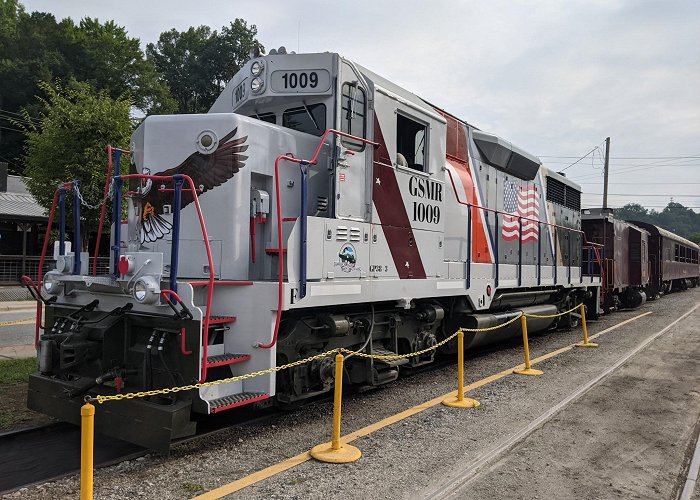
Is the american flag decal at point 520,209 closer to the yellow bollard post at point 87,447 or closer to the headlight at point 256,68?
the headlight at point 256,68

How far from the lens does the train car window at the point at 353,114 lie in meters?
5.59

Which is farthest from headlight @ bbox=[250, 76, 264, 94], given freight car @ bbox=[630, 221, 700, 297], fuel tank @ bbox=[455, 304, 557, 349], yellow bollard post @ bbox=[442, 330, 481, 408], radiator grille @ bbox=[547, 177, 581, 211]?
freight car @ bbox=[630, 221, 700, 297]

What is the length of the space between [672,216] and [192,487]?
14000 centimetres

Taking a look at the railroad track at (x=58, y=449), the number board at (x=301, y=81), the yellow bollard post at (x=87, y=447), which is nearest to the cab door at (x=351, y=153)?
the number board at (x=301, y=81)

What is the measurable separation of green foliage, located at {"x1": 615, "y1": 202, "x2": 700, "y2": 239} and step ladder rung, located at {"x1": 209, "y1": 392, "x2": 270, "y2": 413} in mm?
120662

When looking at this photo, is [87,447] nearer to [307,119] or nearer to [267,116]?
[307,119]

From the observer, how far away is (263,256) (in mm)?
5211

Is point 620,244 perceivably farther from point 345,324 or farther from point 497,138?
point 345,324

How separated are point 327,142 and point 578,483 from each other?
12.7ft

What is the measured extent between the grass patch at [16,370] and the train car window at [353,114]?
5.29 m

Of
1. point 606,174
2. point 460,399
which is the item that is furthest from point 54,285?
point 606,174

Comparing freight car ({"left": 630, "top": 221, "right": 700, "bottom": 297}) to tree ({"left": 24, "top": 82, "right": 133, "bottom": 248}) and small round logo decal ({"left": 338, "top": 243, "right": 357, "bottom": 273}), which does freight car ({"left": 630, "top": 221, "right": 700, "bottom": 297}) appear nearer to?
tree ({"left": 24, "top": 82, "right": 133, "bottom": 248})

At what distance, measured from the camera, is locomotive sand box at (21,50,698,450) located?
14.2 feet

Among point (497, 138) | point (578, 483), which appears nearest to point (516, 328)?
point (497, 138)
